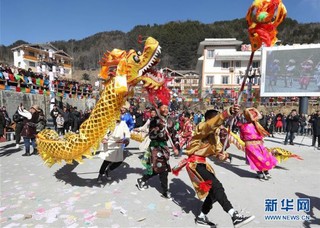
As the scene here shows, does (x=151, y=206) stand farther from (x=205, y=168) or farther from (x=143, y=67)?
(x=143, y=67)

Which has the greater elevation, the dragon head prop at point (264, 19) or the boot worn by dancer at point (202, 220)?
the dragon head prop at point (264, 19)

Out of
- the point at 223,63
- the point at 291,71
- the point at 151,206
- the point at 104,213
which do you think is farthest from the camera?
the point at 223,63

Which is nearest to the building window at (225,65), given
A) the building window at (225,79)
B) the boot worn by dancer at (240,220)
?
the building window at (225,79)

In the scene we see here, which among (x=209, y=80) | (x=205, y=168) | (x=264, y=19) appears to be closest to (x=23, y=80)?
(x=205, y=168)

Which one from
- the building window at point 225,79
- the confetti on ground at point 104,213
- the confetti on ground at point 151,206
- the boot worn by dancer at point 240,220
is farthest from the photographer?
the building window at point 225,79

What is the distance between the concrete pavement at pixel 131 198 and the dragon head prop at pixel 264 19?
7.48 feet

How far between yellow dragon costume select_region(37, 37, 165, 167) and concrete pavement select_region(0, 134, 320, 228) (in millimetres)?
676

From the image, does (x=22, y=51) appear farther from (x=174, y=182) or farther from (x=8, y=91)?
(x=174, y=182)

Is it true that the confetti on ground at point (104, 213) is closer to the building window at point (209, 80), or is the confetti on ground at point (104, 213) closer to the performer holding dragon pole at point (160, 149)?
the performer holding dragon pole at point (160, 149)

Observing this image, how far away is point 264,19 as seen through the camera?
8.58 feet

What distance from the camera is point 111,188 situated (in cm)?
439

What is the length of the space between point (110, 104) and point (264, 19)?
8.54ft

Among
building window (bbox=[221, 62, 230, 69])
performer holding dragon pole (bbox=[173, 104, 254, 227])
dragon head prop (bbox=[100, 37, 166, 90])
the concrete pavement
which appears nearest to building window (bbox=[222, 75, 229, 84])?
building window (bbox=[221, 62, 230, 69])

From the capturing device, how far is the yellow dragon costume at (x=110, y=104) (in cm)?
410
